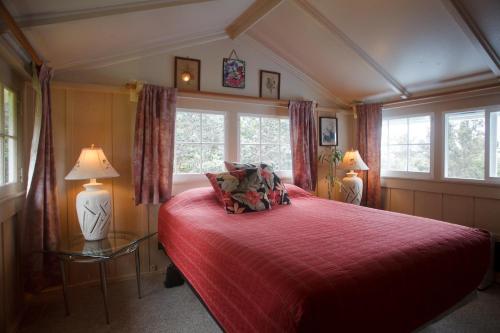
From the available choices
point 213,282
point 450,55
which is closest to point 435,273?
point 213,282

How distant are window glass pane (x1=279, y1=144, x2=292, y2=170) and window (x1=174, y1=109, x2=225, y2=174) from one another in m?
0.80

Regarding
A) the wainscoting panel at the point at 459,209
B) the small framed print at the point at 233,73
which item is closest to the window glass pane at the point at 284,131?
the small framed print at the point at 233,73

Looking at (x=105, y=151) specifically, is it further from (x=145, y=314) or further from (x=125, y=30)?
(x=145, y=314)

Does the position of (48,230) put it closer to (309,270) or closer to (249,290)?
(249,290)

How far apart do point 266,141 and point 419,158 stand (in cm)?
183

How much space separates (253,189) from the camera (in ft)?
8.34

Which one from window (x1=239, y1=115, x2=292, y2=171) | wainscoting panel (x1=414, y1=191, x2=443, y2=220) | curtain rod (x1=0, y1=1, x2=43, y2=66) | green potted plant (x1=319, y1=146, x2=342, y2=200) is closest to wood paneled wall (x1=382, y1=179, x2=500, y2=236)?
wainscoting panel (x1=414, y1=191, x2=443, y2=220)

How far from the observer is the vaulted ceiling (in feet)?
6.23

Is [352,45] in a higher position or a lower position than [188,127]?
higher

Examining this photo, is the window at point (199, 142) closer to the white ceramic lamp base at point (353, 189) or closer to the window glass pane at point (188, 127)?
the window glass pane at point (188, 127)

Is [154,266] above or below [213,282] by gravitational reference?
below

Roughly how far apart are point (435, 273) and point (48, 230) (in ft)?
8.35

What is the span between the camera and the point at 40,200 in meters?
2.12

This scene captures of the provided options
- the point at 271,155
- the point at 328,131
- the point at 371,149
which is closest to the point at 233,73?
the point at 271,155
